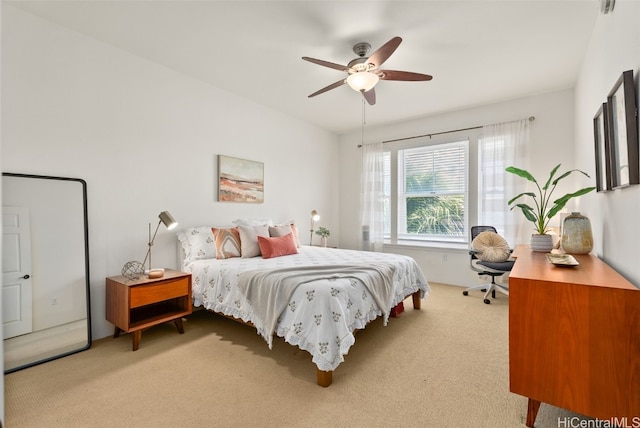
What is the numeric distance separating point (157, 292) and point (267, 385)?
51.8 inches

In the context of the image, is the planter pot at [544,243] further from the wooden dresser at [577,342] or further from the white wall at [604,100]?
the wooden dresser at [577,342]

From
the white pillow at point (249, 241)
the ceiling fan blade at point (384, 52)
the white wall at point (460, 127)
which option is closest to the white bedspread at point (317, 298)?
the white pillow at point (249, 241)

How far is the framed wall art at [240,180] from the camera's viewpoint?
379 centimetres

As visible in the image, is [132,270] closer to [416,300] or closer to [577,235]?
[416,300]

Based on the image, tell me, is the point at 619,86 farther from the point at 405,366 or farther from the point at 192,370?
the point at 192,370

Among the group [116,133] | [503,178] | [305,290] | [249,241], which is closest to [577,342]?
[305,290]

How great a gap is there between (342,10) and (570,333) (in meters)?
2.52

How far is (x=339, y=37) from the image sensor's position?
268cm

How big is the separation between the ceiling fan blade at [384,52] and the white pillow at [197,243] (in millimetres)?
2400

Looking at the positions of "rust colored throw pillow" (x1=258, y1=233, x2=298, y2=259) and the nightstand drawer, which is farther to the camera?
"rust colored throw pillow" (x1=258, y1=233, x2=298, y2=259)

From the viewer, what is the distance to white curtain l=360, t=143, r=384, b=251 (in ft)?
17.4

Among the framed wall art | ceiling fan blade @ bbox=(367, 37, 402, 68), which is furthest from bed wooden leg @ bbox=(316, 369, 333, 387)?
the framed wall art

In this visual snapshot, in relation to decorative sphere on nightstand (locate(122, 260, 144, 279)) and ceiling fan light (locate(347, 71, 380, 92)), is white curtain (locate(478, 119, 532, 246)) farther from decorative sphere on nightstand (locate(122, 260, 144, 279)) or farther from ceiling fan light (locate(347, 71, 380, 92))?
decorative sphere on nightstand (locate(122, 260, 144, 279))

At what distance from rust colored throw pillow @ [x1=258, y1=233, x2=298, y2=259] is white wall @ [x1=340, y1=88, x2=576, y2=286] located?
90.5 inches
